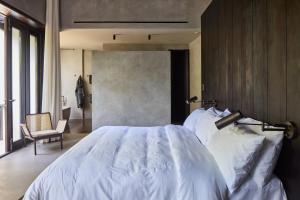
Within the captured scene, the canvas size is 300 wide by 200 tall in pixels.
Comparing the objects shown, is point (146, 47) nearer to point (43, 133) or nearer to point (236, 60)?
point (43, 133)

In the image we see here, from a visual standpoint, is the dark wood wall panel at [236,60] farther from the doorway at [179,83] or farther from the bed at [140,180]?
the doorway at [179,83]

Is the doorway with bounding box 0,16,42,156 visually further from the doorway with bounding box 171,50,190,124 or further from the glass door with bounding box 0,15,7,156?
the doorway with bounding box 171,50,190,124

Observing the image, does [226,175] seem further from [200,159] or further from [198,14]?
[198,14]

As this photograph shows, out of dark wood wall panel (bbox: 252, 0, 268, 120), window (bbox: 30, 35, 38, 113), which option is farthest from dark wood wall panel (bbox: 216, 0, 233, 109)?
window (bbox: 30, 35, 38, 113)

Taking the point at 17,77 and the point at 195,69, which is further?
the point at 195,69

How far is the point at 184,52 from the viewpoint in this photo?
8117mm

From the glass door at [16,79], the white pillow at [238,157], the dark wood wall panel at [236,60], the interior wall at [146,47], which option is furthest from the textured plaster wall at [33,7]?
the white pillow at [238,157]

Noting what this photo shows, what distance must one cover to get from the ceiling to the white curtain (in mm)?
406

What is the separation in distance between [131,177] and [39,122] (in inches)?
152

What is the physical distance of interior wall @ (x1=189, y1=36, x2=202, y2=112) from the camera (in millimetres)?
6523

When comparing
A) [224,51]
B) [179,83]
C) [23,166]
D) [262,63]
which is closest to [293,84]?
[262,63]

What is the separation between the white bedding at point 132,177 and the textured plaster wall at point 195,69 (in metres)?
4.47

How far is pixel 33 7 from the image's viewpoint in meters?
5.00

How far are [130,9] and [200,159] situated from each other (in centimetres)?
417
